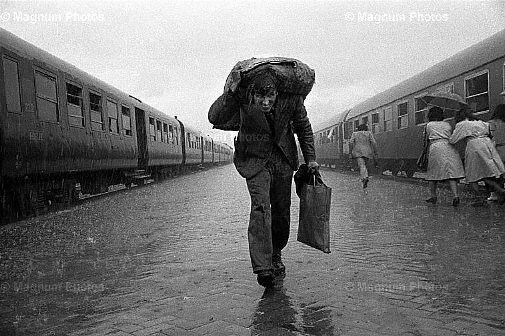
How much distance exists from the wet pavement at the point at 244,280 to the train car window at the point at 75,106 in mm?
3677

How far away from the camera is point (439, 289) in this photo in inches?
165

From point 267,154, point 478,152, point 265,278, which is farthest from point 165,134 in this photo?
point 265,278

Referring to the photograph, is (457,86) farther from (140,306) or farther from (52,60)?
(140,306)

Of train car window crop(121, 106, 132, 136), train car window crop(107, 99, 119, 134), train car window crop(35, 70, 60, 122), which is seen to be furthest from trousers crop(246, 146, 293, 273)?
train car window crop(121, 106, 132, 136)

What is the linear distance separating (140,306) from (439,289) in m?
2.28

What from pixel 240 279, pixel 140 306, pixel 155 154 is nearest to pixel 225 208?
pixel 240 279

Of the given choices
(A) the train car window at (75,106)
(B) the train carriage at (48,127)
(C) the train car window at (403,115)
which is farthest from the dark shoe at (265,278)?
(C) the train car window at (403,115)

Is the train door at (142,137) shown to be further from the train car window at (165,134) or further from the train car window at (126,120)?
the train car window at (165,134)

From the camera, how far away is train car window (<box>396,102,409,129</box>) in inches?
694

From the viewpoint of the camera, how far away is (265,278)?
420cm

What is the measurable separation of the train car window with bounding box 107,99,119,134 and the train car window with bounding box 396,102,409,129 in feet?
→ 29.9

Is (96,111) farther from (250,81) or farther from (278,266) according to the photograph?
(250,81)

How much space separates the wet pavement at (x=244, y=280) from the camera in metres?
3.50

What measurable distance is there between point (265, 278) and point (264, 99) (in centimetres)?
139
